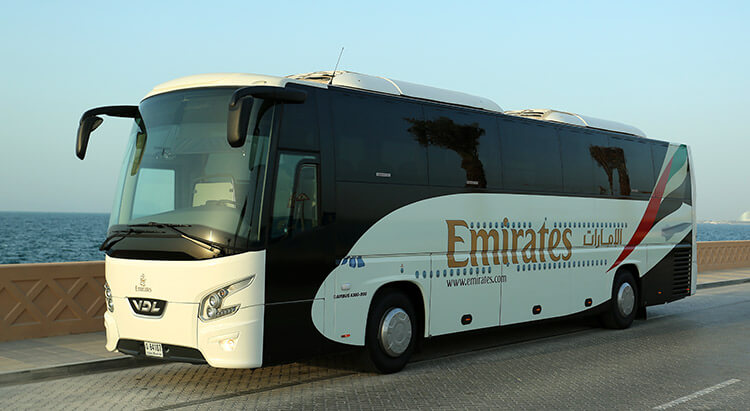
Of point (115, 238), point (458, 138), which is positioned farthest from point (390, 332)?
point (115, 238)

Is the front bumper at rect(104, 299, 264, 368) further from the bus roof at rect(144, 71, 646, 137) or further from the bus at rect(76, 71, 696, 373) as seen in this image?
the bus roof at rect(144, 71, 646, 137)

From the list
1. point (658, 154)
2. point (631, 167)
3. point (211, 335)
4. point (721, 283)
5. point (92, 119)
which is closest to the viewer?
point (211, 335)

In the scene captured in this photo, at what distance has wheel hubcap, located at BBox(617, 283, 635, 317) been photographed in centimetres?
1396

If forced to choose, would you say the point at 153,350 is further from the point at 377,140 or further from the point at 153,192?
the point at 377,140

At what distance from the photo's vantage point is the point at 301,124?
27.9ft

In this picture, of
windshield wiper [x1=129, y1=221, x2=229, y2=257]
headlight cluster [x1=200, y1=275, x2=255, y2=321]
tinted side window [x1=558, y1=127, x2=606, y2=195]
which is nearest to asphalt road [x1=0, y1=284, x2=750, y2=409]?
headlight cluster [x1=200, y1=275, x2=255, y2=321]

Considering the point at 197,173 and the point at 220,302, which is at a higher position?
the point at 197,173

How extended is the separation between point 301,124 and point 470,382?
3.70 meters

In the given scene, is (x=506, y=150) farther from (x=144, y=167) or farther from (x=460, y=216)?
(x=144, y=167)

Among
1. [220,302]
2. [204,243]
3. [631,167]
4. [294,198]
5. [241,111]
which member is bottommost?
[220,302]

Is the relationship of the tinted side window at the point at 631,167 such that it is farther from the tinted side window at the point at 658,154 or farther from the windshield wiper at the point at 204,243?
the windshield wiper at the point at 204,243

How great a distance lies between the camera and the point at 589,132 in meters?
13.5

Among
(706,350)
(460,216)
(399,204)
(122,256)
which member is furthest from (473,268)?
(122,256)

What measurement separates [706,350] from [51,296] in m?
10.2
